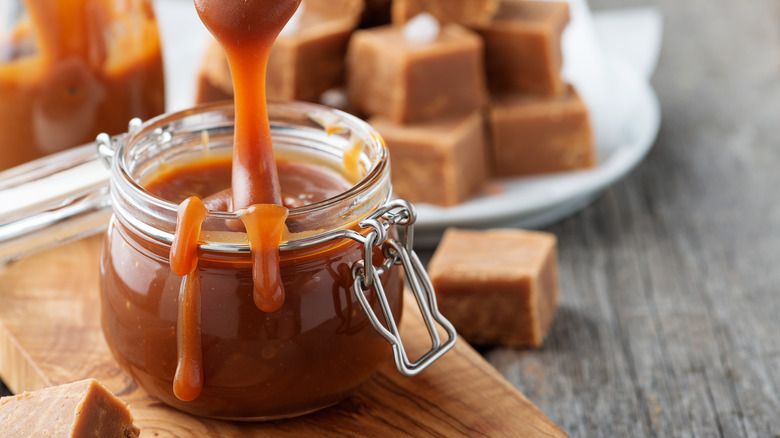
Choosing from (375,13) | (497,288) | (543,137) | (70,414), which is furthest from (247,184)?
(375,13)

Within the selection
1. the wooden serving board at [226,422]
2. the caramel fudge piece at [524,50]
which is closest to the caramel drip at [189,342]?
the wooden serving board at [226,422]

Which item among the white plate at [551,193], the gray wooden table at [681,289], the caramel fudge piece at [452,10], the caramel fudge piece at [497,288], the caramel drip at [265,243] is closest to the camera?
the caramel drip at [265,243]

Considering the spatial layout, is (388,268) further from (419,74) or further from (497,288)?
(419,74)

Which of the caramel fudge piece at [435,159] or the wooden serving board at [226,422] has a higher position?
the wooden serving board at [226,422]

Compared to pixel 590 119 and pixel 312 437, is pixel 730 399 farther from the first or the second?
pixel 590 119

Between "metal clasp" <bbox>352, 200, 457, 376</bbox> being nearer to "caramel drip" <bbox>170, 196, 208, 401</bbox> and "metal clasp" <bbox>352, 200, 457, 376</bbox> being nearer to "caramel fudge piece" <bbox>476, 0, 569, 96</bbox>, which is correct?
"caramel drip" <bbox>170, 196, 208, 401</bbox>

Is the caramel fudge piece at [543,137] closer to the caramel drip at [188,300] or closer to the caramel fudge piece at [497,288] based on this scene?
the caramel fudge piece at [497,288]
